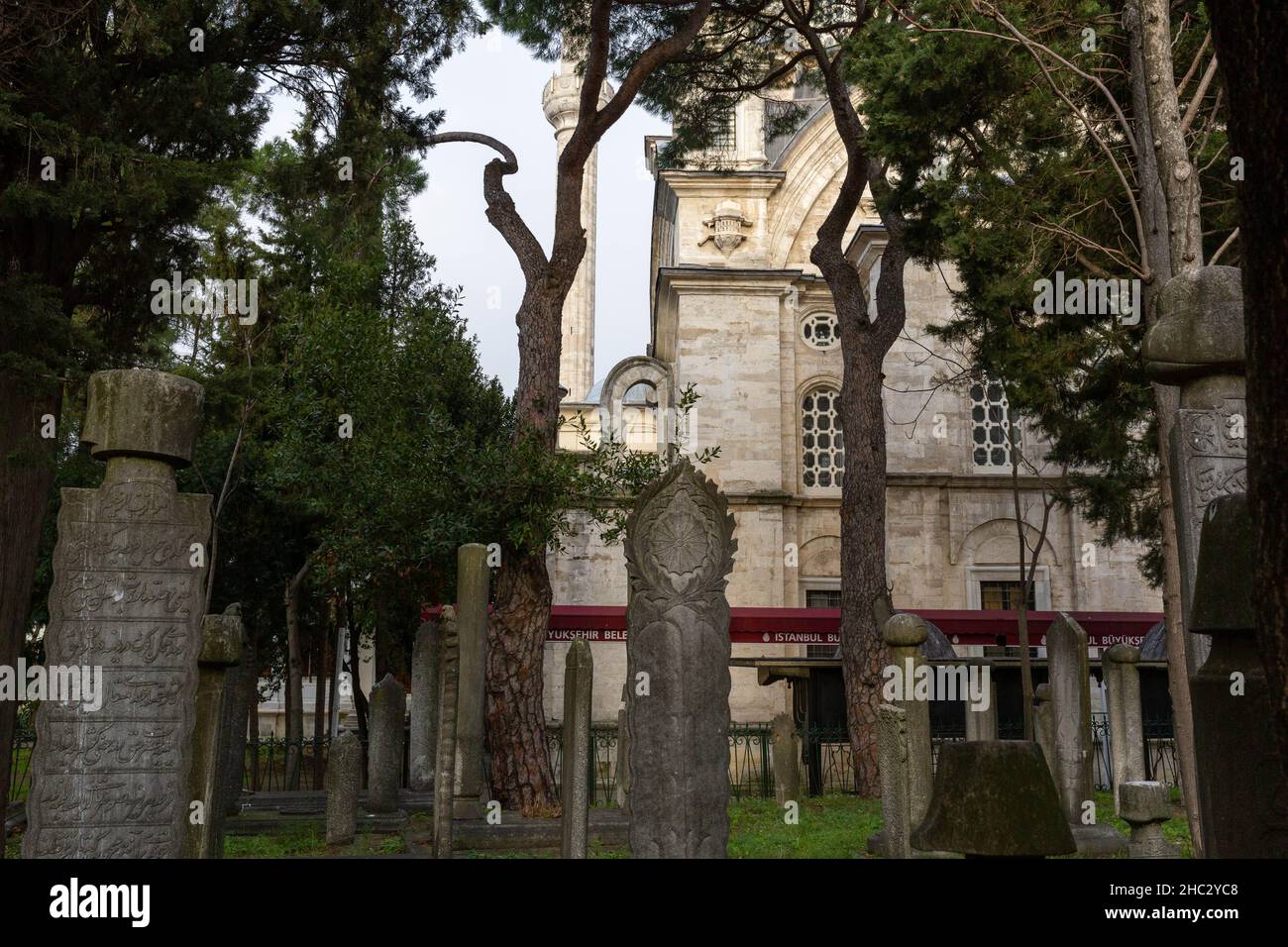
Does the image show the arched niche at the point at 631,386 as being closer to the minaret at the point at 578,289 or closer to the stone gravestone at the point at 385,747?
the stone gravestone at the point at 385,747

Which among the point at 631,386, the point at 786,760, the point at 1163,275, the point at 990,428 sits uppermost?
the point at 631,386

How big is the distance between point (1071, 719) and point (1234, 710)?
8.89 meters

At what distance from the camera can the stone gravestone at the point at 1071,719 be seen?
459 inches

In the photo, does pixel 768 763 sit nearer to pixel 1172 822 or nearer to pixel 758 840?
pixel 758 840

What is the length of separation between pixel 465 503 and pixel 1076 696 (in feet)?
24.1

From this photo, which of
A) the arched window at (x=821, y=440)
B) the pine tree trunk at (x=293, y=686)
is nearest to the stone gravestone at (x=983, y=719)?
the pine tree trunk at (x=293, y=686)

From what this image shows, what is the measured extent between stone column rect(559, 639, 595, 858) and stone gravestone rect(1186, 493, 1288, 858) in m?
5.08

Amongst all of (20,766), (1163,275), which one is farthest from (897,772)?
(20,766)

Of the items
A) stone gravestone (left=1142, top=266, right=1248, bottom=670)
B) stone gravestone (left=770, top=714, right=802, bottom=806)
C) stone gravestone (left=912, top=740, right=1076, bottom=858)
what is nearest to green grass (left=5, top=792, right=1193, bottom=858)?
stone gravestone (left=770, top=714, right=802, bottom=806)

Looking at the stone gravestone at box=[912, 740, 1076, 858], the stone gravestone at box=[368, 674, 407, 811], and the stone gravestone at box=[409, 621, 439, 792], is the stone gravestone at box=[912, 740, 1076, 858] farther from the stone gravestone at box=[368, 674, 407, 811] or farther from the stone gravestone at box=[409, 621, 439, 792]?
the stone gravestone at box=[409, 621, 439, 792]

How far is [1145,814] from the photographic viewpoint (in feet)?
27.0

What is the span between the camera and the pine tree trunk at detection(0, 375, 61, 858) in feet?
33.7

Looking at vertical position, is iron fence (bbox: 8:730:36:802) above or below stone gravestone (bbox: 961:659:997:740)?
below

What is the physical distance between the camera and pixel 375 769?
1376cm
